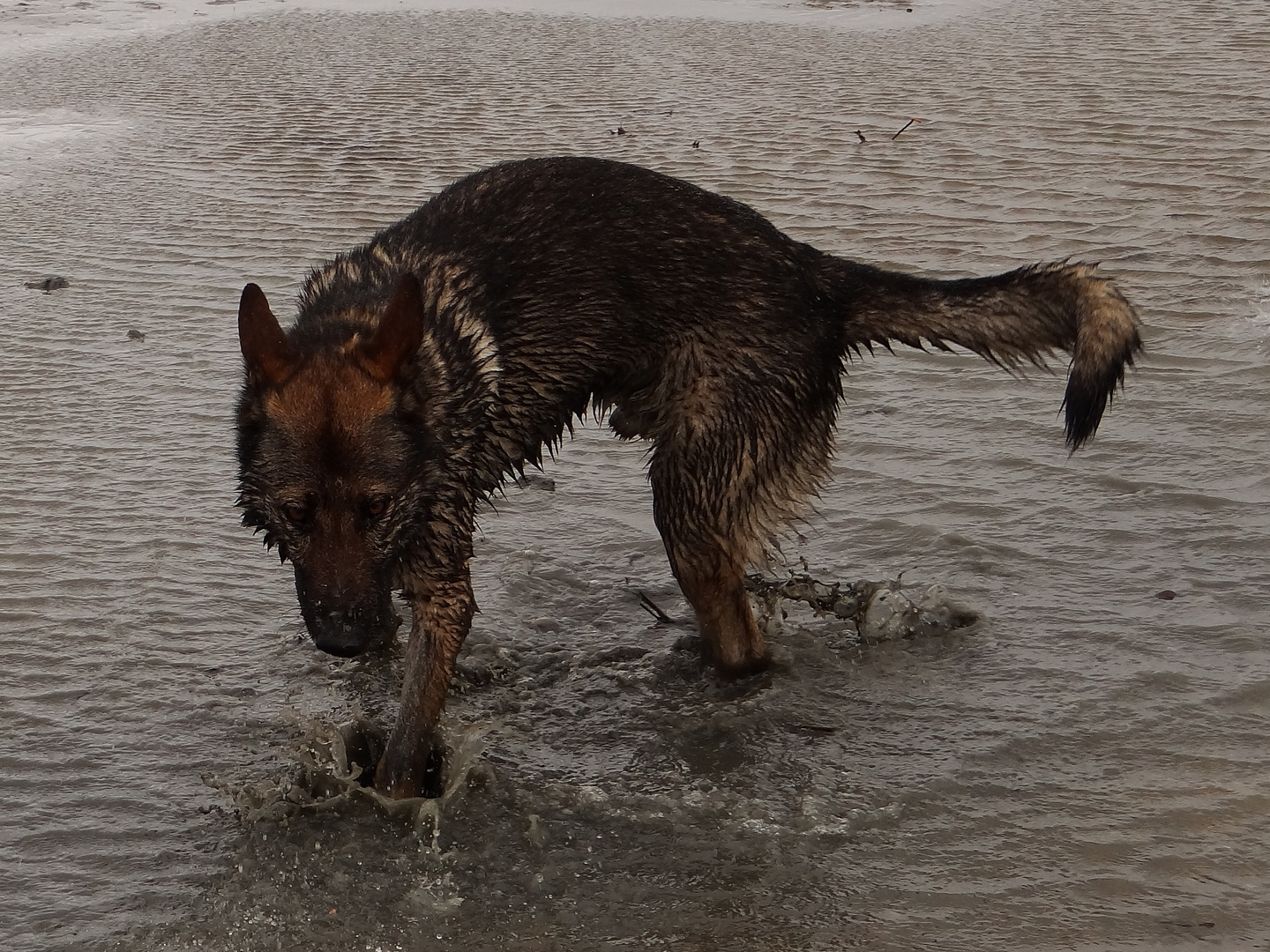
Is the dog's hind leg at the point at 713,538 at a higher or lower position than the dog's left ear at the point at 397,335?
lower

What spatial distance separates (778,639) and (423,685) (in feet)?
4.93

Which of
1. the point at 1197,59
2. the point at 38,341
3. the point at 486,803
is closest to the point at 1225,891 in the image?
the point at 486,803

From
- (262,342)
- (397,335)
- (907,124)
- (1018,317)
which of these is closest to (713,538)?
(1018,317)

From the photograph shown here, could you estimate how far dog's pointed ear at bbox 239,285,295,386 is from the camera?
4.24 metres

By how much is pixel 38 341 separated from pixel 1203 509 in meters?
6.15

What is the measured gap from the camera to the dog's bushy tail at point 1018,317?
4.55m

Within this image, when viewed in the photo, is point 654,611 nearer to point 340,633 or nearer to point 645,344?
point 645,344

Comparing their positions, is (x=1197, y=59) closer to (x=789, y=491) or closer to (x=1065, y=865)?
(x=789, y=491)

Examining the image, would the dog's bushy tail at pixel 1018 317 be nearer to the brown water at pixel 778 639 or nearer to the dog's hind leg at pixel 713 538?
the dog's hind leg at pixel 713 538

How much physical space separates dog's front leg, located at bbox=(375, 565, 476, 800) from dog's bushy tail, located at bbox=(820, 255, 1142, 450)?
166cm

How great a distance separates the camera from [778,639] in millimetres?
5727

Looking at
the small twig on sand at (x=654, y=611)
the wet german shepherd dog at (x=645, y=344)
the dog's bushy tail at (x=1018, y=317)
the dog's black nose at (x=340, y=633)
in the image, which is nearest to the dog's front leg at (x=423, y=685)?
the wet german shepherd dog at (x=645, y=344)

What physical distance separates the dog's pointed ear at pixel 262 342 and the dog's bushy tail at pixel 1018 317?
6.39 feet

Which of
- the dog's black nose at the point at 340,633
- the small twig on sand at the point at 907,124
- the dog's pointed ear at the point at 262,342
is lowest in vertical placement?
the dog's black nose at the point at 340,633
